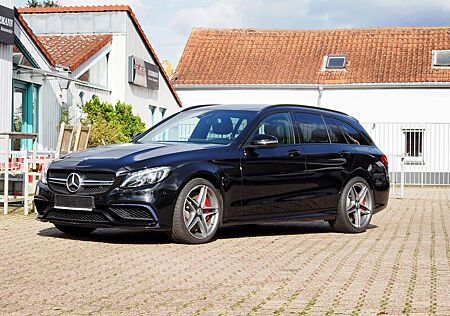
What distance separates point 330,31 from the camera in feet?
143

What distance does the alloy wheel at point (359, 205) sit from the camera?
11.7 m

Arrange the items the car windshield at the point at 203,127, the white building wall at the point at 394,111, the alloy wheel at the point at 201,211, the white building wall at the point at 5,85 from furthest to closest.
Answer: the white building wall at the point at 394,111 → the white building wall at the point at 5,85 → the car windshield at the point at 203,127 → the alloy wheel at the point at 201,211

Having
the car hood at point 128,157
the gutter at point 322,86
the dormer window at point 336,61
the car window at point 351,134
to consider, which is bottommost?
the car hood at point 128,157

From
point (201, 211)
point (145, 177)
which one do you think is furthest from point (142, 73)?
point (145, 177)

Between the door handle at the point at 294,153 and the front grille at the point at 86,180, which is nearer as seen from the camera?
the front grille at the point at 86,180

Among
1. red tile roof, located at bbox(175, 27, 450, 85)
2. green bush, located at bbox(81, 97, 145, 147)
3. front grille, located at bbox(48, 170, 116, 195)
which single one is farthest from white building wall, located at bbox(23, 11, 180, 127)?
front grille, located at bbox(48, 170, 116, 195)

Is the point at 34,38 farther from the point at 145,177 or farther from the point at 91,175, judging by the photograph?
the point at 145,177

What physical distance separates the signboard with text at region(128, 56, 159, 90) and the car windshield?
17202 millimetres

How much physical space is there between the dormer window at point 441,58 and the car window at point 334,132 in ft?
90.8

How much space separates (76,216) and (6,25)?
36.5 ft

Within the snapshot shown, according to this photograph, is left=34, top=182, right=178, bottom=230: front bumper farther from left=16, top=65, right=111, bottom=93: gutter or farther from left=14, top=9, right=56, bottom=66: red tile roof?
left=14, top=9, right=56, bottom=66: red tile roof

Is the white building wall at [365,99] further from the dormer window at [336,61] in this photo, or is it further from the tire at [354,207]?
the tire at [354,207]

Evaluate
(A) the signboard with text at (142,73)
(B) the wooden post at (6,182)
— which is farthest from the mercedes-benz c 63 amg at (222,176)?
(A) the signboard with text at (142,73)

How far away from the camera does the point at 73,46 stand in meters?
26.5
